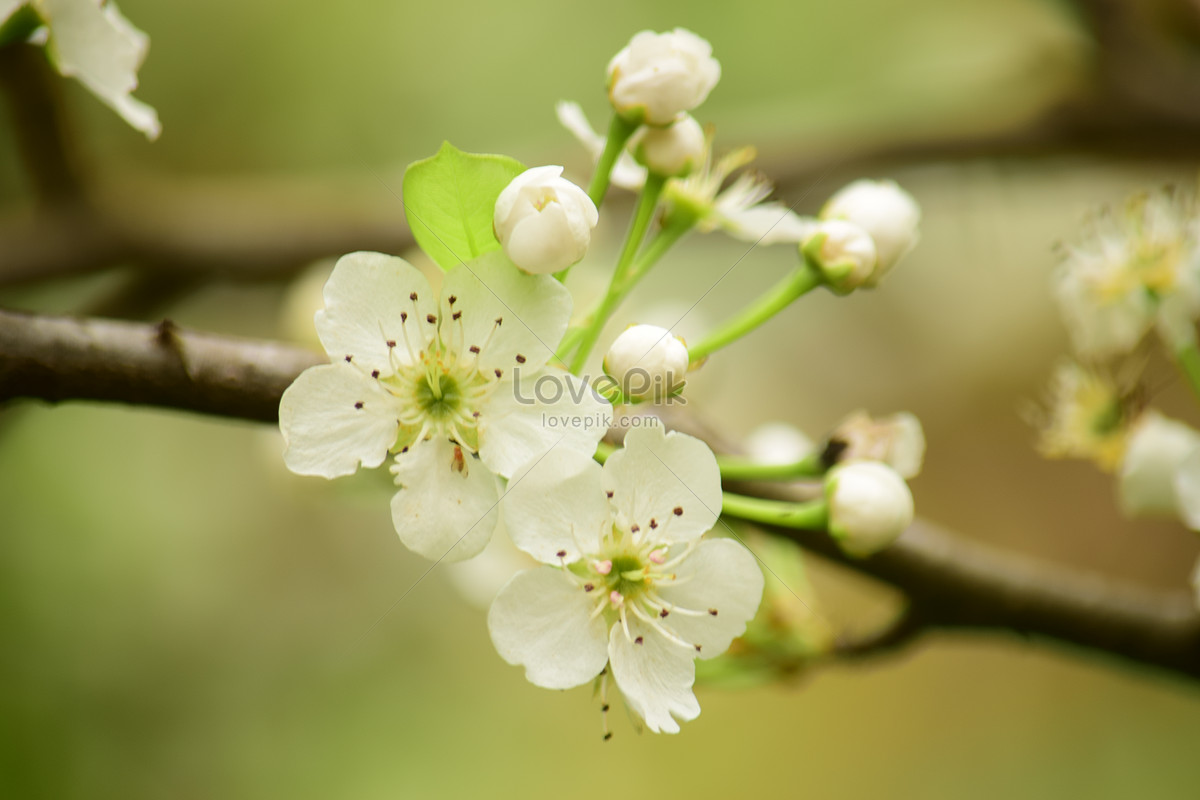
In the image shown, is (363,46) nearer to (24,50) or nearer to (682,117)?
(24,50)

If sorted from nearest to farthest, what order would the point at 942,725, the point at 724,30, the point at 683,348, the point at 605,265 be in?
the point at 683,348, the point at 605,265, the point at 942,725, the point at 724,30

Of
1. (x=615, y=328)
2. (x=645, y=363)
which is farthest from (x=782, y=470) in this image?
(x=615, y=328)

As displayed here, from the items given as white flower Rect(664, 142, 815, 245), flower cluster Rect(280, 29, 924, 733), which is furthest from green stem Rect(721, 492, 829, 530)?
white flower Rect(664, 142, 815, 245)

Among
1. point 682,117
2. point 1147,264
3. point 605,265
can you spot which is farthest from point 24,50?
point 1147,264

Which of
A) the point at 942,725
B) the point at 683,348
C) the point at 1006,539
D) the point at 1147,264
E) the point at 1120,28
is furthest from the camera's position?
the point at 1006,539

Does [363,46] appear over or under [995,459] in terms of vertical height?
over

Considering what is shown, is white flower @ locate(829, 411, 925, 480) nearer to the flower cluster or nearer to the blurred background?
the flower cluster

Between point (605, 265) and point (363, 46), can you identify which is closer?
point (605, 265)
